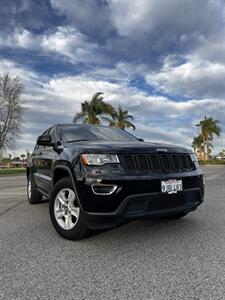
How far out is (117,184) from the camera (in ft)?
11.7

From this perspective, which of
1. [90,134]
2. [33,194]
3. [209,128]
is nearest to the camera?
[90,134]

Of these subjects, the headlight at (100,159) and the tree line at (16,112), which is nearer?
the headlight at (100,159)

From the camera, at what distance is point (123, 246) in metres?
3.83

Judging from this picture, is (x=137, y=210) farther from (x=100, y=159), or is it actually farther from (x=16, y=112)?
(x=16, y=112)

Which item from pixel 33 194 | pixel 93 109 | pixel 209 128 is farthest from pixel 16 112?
pixel 209 128

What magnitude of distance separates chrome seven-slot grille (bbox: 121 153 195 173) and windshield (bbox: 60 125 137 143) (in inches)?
48.8

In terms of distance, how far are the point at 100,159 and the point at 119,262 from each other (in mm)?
1185

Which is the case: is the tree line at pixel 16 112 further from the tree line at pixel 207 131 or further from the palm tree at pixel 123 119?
the tree line at pixel 207 131

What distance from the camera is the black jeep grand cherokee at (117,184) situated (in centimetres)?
359

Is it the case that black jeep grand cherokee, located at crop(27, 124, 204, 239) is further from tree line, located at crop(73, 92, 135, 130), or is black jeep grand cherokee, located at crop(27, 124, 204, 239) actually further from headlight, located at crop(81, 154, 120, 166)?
tree line, located at crop(73, 92, 135, 130)

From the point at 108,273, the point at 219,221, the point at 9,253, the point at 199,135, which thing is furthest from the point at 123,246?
the point at 199,135

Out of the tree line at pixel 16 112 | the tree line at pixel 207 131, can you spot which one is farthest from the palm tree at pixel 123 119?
the tree line at pixel 207 131

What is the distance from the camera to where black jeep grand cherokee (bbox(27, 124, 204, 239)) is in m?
3.59

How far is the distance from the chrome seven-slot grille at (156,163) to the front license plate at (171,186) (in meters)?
0.18
